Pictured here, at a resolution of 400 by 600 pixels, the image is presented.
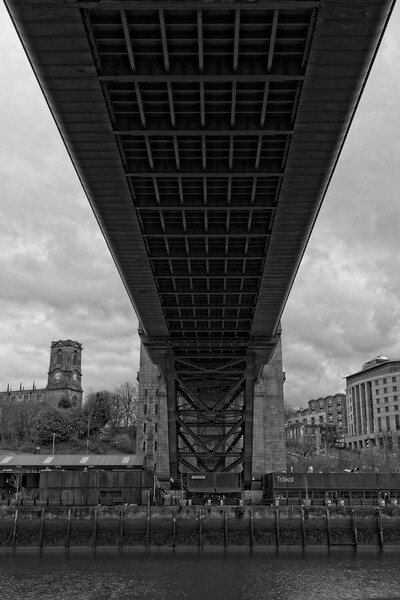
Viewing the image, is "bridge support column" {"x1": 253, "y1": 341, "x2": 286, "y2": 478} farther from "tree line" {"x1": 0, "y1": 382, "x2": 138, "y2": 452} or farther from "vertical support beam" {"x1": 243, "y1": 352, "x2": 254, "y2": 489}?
"tree line" {"x1": 0, "y1": 382, "x2": 138, "y2": 452}

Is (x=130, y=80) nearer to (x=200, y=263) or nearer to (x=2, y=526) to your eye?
(x=200, y=263)

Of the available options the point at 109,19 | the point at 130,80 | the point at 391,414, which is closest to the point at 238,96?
the point at 130,80

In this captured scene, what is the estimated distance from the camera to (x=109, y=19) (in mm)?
16984

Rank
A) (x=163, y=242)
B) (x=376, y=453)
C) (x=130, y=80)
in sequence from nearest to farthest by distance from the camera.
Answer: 1. (x=130, y=80)
2. (x=163, y=242)
3. (x=376, y=453)

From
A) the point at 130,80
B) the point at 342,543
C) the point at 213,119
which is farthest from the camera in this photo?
the point at 342,543

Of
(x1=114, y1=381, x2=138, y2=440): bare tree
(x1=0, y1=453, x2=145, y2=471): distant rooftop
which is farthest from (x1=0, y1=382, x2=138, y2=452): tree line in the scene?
(x1=0, y1=453, x2=145, y2=471): distant rooftop

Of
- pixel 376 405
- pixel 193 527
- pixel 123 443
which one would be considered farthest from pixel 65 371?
pixel 193 527

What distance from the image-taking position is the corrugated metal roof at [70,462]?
215 feet

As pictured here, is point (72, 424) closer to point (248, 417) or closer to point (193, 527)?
point (248, 417)

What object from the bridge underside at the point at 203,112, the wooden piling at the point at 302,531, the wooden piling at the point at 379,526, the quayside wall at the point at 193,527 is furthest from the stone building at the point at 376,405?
the bridge underside at the point at 203,112

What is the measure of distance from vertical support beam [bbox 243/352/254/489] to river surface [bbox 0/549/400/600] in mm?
14014

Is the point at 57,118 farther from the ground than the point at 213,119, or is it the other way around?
the point at 213,119

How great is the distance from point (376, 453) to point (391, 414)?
789 inches

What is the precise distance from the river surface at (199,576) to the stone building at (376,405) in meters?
96.5
